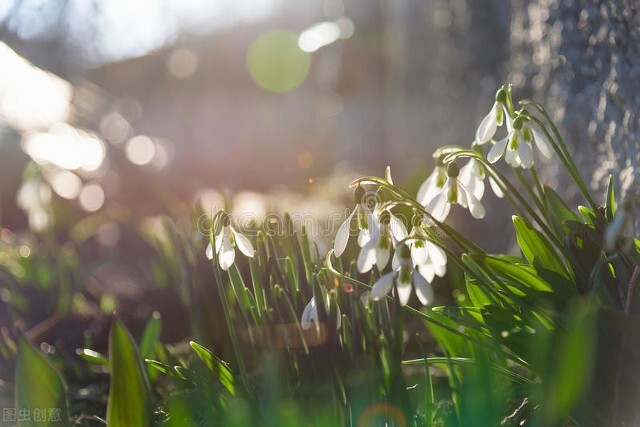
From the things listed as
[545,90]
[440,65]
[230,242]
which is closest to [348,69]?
[440,65]

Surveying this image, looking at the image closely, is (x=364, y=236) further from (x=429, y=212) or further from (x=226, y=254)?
(x=226, y=254)

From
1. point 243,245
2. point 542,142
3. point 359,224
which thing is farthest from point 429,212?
point 243,245

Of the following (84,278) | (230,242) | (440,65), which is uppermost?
(440,65)

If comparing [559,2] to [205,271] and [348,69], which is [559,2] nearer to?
[205,271]

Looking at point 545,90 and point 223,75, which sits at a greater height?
point 223,75

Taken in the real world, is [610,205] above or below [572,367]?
above

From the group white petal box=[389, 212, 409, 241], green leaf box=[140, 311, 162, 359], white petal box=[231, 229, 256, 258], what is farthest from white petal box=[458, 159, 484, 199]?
green leaf box=[140, 311, 162, 359]

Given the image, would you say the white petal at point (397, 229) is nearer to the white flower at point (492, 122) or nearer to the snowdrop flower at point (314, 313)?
the snowdrop flower at point (314, 313)
